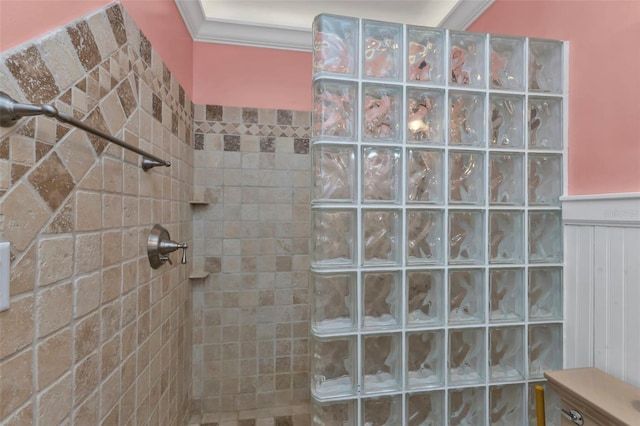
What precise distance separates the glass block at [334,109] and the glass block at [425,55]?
221mm

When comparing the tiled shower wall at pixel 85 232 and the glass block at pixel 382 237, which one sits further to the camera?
the glass block at pixel 382 237

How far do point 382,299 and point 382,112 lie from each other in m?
0.63

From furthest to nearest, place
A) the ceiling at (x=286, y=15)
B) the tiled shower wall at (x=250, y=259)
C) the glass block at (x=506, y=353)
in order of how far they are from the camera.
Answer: the tiled shower wall at (x=250, y=259)
the ceiling at (x=286, y=15)
the glass block at (x=506, y=353)

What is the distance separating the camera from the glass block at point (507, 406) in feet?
3.63

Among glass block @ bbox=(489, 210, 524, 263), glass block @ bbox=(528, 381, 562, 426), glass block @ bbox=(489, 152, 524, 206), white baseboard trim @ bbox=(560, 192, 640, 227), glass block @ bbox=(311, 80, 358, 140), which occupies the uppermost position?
glass block @ bbox=(311, 80, 358, 140)

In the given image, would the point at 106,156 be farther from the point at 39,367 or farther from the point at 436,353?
the point at 436,353

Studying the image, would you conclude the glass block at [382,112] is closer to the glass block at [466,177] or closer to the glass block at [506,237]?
the glass block at [466,177]

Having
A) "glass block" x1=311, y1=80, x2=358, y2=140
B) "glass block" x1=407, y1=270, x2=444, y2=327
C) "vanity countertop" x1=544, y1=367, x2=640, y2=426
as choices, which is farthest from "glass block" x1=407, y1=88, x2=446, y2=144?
"vanity countertop" x1=544, y1=367, x2=640, y2=426

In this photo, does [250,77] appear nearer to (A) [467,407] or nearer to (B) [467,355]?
(B) [467,355]

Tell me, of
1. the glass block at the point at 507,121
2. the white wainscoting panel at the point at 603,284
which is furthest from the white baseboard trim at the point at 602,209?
the glass block at the point at 507,121

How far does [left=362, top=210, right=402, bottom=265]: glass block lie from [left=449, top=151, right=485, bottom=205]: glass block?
0.22 meters

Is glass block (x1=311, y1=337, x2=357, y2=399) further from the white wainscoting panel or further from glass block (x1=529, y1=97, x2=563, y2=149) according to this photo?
glass block (x1=529, y1=97, x2=563, y2=149)

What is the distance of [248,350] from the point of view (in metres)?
1.86

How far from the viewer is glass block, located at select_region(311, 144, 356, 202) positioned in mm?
986
